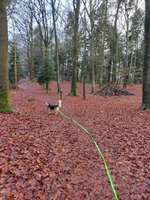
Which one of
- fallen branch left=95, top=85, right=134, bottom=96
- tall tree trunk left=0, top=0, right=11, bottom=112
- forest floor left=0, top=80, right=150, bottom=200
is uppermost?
tall tree trunk left=0, top=0, right=11, bottom=112

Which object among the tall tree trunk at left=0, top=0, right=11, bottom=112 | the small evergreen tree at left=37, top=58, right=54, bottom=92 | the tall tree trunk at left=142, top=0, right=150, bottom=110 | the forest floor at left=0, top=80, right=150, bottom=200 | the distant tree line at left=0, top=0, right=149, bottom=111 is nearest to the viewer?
the forest floor at left=0, top=80, right=150, bottom=200

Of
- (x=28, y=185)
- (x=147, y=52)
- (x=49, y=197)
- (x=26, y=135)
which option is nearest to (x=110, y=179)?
(x=49, y=197)

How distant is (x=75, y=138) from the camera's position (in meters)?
5.70

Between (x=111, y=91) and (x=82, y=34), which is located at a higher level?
(x=82, y=34)

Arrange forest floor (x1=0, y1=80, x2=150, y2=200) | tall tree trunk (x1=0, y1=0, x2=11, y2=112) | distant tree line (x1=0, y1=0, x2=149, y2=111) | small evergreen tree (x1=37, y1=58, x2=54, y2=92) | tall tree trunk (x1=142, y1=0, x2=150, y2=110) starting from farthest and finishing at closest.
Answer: small evergreen tree (x1=37, y1=58, x2=54, y2=92), distant tree line (x1=0, y1=0, x2=149, y2=111), tall tree trunk (x1=142, y1=0, x2=150, y2=110), tall tree trunk (x1=0, y1=0, x2=11, y2=112), forest floor (x1=0, y1=80, x2=150, y2=200)

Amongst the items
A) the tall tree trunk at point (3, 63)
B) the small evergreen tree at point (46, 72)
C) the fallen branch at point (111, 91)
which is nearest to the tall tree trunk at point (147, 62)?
the tall tree trunk at point (3, 63)

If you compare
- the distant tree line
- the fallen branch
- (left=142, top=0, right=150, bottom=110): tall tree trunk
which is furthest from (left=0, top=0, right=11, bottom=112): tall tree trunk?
the fallen branch

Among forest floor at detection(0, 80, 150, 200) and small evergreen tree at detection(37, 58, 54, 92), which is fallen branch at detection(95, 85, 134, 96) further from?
forest floor at detection(0, 80, 150, 200)

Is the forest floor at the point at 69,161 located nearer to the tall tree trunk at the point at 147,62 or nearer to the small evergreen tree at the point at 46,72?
the tall tree trunk at the point at 147,62

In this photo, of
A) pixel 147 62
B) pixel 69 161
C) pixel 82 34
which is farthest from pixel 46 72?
pixel 69 161

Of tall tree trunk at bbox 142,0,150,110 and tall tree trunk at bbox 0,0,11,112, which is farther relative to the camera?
tall tree trunk at bbox 142,0,150,110

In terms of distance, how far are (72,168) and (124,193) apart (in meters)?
1.02

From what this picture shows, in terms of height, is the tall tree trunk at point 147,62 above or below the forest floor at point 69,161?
above

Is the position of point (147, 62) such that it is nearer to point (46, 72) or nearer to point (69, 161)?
point (69, 161)
